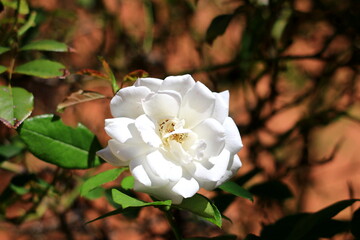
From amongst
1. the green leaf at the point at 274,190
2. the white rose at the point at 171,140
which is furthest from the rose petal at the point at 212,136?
the green leaf at the point at 274,190

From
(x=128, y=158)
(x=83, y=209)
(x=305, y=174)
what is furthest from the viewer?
(x=305, y=174)

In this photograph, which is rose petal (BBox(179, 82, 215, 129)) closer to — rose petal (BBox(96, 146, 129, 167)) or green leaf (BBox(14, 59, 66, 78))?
rose petal (BBox(96, 146, 129, 167))

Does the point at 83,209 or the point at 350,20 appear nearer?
the point at 350,20

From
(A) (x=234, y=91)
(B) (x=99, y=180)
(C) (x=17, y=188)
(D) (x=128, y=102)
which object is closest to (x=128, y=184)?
(B) (x=99, y=180)

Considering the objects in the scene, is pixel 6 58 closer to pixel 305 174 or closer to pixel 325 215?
pixel 325 215

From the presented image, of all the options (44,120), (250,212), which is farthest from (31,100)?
(250,212)

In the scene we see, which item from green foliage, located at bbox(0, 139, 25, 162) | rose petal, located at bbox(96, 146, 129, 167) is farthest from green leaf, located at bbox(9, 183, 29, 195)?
rose petal, located at bbox(96, 146, 129, 167)

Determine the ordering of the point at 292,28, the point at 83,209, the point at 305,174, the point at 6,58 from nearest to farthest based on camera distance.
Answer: the point at 6,58 < the point at 292,28 < the point at 83,209 < the point at 305,174
